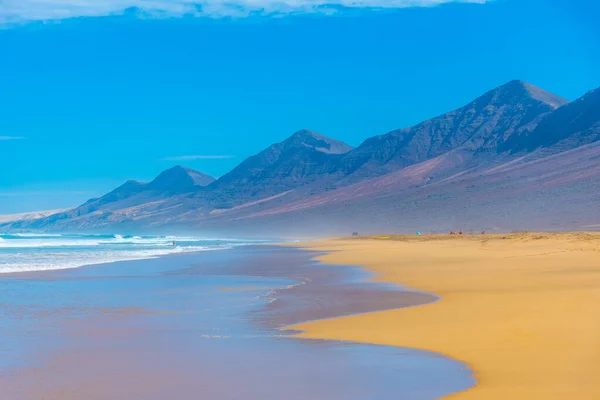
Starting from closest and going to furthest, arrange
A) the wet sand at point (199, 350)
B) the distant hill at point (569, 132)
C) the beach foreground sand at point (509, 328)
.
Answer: the beach foreground sand at point (509, 328), the wet sand at point (199, 350), the distant hill at point (569, 132)

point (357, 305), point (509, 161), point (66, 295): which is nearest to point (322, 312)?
point (357, 305)

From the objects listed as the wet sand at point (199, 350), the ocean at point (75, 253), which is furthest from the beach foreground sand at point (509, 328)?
the ocean at point (75, 253)

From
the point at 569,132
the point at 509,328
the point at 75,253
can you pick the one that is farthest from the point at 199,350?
the point at 569,132

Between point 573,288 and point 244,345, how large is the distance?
30.9ft

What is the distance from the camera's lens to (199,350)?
11.4 meters

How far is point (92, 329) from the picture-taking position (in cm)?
1377

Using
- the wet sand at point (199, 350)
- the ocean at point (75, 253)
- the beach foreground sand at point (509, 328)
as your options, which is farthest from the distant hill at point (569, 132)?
the wet sand at point (199, 350)

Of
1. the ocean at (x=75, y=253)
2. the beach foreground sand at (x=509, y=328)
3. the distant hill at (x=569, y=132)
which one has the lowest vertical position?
the beach foreground sand at (x=509, y=328)

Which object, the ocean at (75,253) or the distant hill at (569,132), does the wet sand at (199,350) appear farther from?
the distant hill at (569,132)

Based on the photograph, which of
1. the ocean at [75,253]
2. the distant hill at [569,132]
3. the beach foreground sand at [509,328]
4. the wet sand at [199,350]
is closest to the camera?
the beach foreground sand at [509,328]

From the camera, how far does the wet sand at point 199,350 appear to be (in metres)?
8.85

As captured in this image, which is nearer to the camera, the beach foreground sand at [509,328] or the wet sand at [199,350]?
the beach foreground sand at [509,328]

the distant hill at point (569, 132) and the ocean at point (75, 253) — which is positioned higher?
the distant hill at point (569, 132)

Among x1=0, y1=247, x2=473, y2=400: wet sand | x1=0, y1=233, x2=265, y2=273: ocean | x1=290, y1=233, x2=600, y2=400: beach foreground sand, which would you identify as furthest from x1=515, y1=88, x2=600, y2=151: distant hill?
x1=0, y1=247, x2=473, y2=400: wet sand
